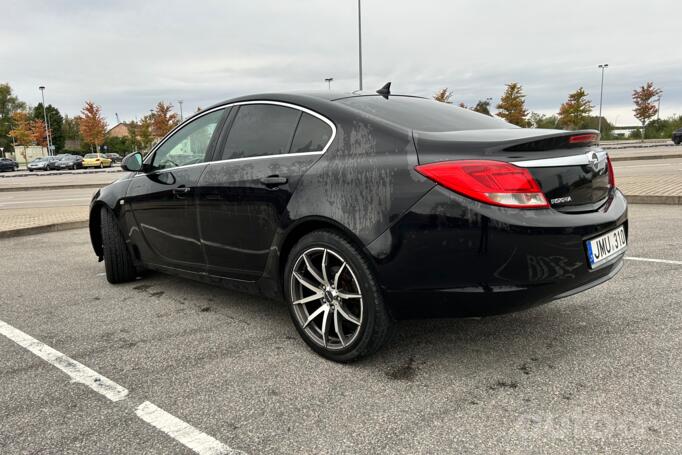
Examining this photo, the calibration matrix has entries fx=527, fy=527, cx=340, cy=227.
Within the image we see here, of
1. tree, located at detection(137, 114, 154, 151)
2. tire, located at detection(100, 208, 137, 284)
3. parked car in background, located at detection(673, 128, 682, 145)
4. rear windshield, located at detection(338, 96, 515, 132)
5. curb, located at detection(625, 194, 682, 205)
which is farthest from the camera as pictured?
tree, located at detection(137, 114, 154, 151)

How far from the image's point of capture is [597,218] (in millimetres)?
2668

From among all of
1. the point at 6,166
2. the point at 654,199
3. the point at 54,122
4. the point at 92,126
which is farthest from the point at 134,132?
the point at 654,199

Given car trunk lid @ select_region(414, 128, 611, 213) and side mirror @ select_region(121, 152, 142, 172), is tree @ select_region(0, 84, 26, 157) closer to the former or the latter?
side mirror @ select_region(121, 152, 142, 172)

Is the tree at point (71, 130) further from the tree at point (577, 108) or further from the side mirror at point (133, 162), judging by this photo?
the side mirror at point (133, 162)

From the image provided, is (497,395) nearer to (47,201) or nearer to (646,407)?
(646,407)

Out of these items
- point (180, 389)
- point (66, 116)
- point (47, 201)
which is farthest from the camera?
point (66, 116)

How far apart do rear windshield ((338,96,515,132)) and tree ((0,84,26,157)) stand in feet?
298

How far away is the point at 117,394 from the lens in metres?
2.59

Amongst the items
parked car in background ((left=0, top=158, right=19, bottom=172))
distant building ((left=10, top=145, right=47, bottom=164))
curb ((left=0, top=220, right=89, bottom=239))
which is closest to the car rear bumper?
curb ((left=0, top=220, right=89, bottom=239))

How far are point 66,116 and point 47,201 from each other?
93696 millimetres

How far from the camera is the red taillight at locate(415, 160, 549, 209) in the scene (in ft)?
7.81

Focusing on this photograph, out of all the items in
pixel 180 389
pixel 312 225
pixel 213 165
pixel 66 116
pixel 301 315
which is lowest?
pixel 180 389

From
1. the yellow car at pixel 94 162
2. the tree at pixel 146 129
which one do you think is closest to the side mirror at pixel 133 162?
the yellow car at pixel 94 162

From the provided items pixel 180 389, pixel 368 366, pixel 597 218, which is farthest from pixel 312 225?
pixel 597 218
